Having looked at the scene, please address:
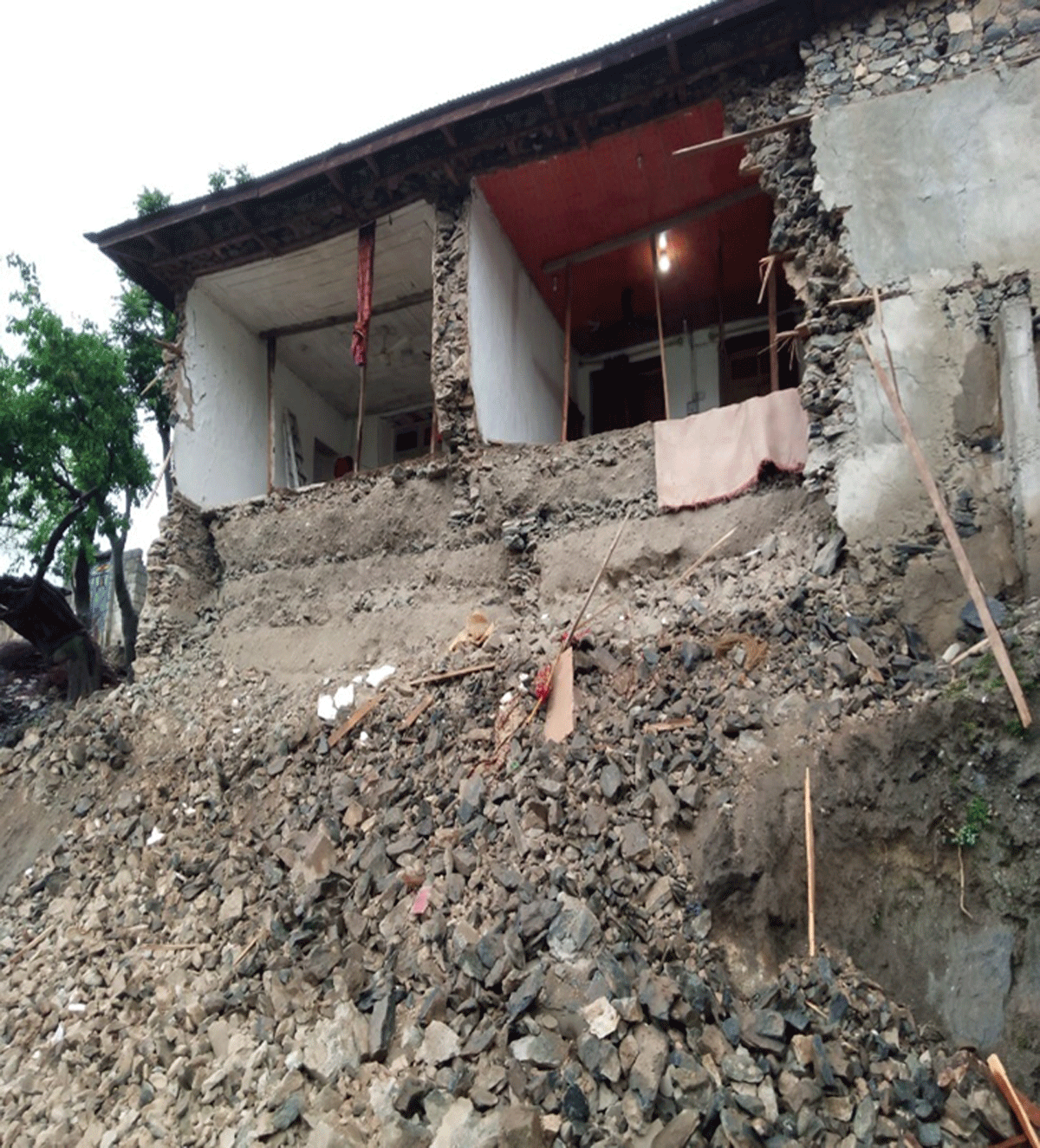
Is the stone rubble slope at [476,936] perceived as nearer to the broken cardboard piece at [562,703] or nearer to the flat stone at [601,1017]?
the flat stone at [601,1017]

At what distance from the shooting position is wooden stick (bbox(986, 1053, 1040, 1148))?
14.0 feet

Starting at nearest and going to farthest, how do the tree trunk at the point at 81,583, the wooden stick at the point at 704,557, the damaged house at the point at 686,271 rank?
1. the damaged house at the point at 686,271
2. the wooden stick at the point at 704,557
3. the tree trunk at the point at 81,583

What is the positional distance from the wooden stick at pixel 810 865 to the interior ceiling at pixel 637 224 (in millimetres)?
7484

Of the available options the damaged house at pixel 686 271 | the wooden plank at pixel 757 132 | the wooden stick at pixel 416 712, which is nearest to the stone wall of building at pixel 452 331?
the damaged house at pixel 686 271

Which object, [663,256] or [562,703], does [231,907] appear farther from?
[663,256]

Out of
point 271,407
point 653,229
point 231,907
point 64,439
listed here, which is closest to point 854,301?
point 653,229

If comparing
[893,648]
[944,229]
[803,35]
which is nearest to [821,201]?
[944,229]

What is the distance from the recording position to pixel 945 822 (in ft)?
17.7

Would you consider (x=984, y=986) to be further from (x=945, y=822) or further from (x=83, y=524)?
(x=83, y=524)

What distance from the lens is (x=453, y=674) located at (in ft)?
26.7

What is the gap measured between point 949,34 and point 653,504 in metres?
5.37

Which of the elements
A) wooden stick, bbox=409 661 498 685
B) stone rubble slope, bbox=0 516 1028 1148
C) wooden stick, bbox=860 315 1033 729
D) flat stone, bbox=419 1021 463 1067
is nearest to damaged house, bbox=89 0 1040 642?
wooden stick, bbox=860 315 1033 729

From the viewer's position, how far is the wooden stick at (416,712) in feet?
25.4

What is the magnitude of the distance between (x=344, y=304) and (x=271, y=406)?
6.43 feet
